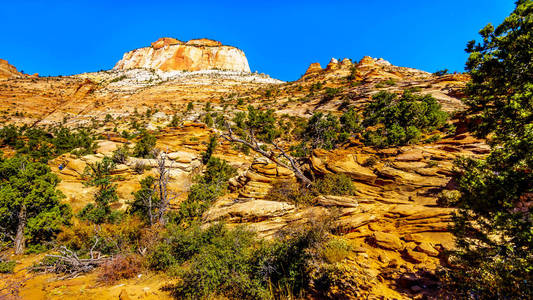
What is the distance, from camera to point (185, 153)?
2302 centimetres

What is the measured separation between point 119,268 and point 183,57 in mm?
105075

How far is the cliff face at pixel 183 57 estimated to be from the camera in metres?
93.4

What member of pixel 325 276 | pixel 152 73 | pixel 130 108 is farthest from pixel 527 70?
pixel 152 73

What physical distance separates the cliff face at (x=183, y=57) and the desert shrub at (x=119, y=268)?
3862 inches

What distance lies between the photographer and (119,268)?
8.39 meters

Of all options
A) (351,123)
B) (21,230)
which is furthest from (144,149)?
(351,123)

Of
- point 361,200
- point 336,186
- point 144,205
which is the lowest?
point 144,205

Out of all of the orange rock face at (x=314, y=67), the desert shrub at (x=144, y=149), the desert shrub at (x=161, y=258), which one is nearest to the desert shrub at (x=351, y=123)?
the desert shrub at (x=144, y=149)

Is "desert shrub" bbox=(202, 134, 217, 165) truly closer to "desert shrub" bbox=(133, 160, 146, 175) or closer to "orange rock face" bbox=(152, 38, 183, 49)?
"desert shrub" bbox=(133, 160, 146, 175)

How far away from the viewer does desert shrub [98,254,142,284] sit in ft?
26.5

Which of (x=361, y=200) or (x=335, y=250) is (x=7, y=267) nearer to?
(x=335, y=250)

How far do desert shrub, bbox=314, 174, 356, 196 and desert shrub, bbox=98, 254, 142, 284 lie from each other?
8.78m

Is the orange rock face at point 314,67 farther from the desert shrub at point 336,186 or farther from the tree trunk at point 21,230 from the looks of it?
the tree trunk at point 21,230

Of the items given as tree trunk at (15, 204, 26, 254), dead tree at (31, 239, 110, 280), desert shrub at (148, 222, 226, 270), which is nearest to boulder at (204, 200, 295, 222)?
desert shrub at (148, 222, 226, 270)
